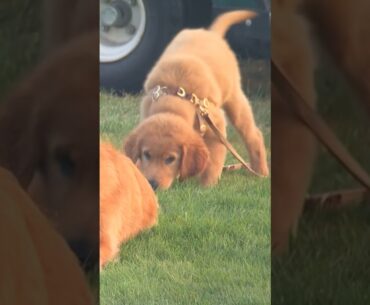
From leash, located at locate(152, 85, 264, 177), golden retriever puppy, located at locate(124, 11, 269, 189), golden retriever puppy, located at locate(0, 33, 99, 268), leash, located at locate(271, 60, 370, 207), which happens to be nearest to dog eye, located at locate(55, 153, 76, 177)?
golden retriever puppy, located at locate(0, 33, 99, 268)

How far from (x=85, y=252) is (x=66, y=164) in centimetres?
34

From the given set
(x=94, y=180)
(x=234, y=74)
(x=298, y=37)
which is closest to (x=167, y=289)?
(x=94, y=180)

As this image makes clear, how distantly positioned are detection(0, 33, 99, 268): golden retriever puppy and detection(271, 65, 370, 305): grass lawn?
2.53ft

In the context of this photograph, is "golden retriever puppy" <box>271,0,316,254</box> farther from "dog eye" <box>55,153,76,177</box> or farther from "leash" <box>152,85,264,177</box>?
"dog eye" <box>55,153,76,177</box>

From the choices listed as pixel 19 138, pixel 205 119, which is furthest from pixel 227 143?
pixel 19 138

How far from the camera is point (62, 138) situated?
3.29 m

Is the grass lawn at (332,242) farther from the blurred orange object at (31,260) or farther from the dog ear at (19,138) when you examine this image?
the dog ear at (19,138)

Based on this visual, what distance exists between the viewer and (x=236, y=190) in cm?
338

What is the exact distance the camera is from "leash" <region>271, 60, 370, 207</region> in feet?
11.1

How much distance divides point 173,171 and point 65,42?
630mm

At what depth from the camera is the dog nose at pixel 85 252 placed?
3.31m

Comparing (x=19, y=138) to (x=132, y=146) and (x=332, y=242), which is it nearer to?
(x=132, y=146)

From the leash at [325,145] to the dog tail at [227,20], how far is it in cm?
20

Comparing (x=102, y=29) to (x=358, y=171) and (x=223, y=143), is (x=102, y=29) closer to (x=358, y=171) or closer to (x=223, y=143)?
(x=223, y=143)
